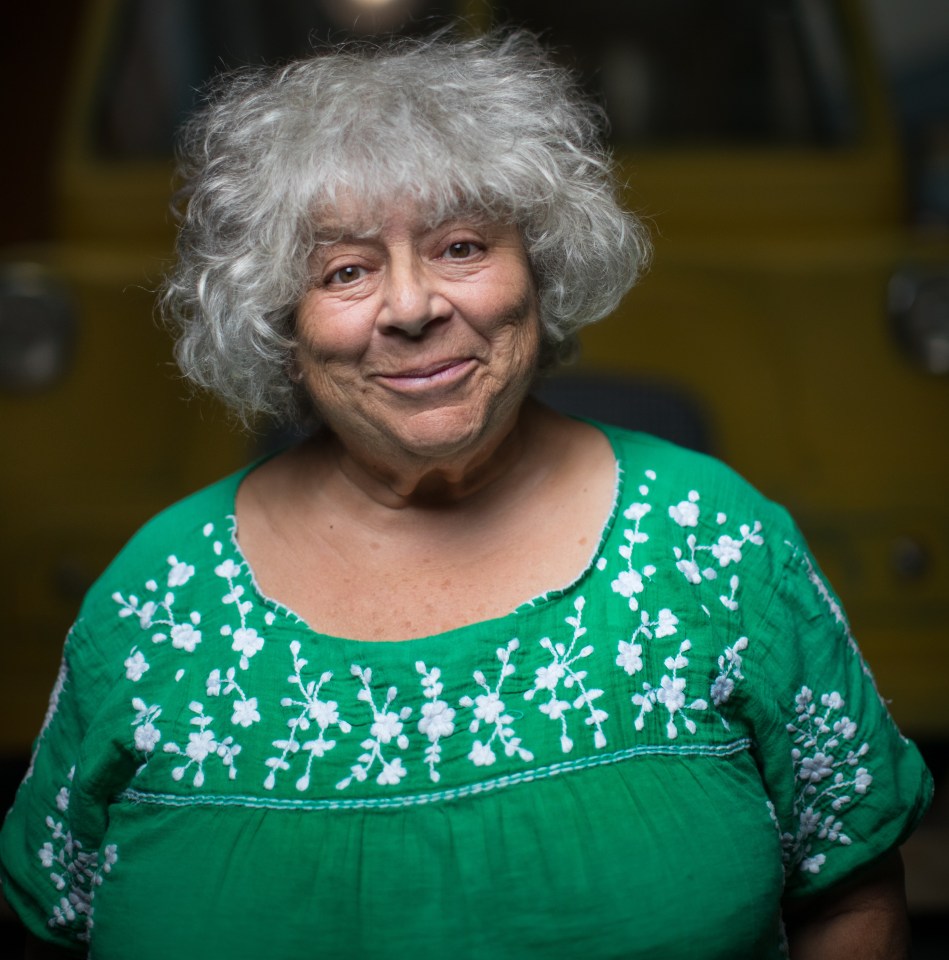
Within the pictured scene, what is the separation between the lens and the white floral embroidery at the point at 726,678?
4.99 feet

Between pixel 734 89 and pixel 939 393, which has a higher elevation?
pixel 734 89

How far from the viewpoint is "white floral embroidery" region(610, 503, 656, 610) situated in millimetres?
1549

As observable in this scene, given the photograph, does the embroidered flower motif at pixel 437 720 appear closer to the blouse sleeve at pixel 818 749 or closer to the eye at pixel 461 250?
the blouse sleeve at pixel 818 749

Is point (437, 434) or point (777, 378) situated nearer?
point (437, 434)

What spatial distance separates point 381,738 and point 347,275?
1.70 ft

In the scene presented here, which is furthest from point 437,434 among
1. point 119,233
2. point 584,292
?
point 119,233

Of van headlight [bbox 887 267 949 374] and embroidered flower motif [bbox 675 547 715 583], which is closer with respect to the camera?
embroidered flower motif [bbox 675 547 715 583]

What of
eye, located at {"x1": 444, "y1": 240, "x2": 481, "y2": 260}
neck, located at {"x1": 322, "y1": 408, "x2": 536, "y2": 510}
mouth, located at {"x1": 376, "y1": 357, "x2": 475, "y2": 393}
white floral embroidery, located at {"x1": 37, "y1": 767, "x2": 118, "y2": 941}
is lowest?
white floral embroidery, located at {"x1": 37, "y1": 767, "x2": 118, "y2": 941}

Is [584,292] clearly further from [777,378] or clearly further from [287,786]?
[777,378]

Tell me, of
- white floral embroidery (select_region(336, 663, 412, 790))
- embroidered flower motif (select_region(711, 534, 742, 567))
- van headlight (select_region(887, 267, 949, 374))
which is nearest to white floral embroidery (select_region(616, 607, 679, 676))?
embroidered flower motif (select_region(711, 534, 742, 567))

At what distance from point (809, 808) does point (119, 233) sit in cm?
235

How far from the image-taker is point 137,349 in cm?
290

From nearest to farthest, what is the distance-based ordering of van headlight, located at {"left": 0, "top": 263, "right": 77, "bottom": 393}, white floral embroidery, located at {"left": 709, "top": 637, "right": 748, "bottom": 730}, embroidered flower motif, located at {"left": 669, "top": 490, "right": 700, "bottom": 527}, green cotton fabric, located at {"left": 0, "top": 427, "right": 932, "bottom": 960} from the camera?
green cotton fabric, located at {"left": 0, "top": 427, "right": 932, "bottom": 960} < white floral embroidery, located at {"left": 709, "top": 637, "right": 748, "bottom": 730} < embroidered flower motif, located at {"left": 669, "top": 490, "right": 700, "bottom": 527} < van headlight, located at {"left": 0, "top": 263, "right": 77, "bottom": 393}

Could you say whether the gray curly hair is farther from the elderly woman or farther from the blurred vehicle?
the blurred vehicle
